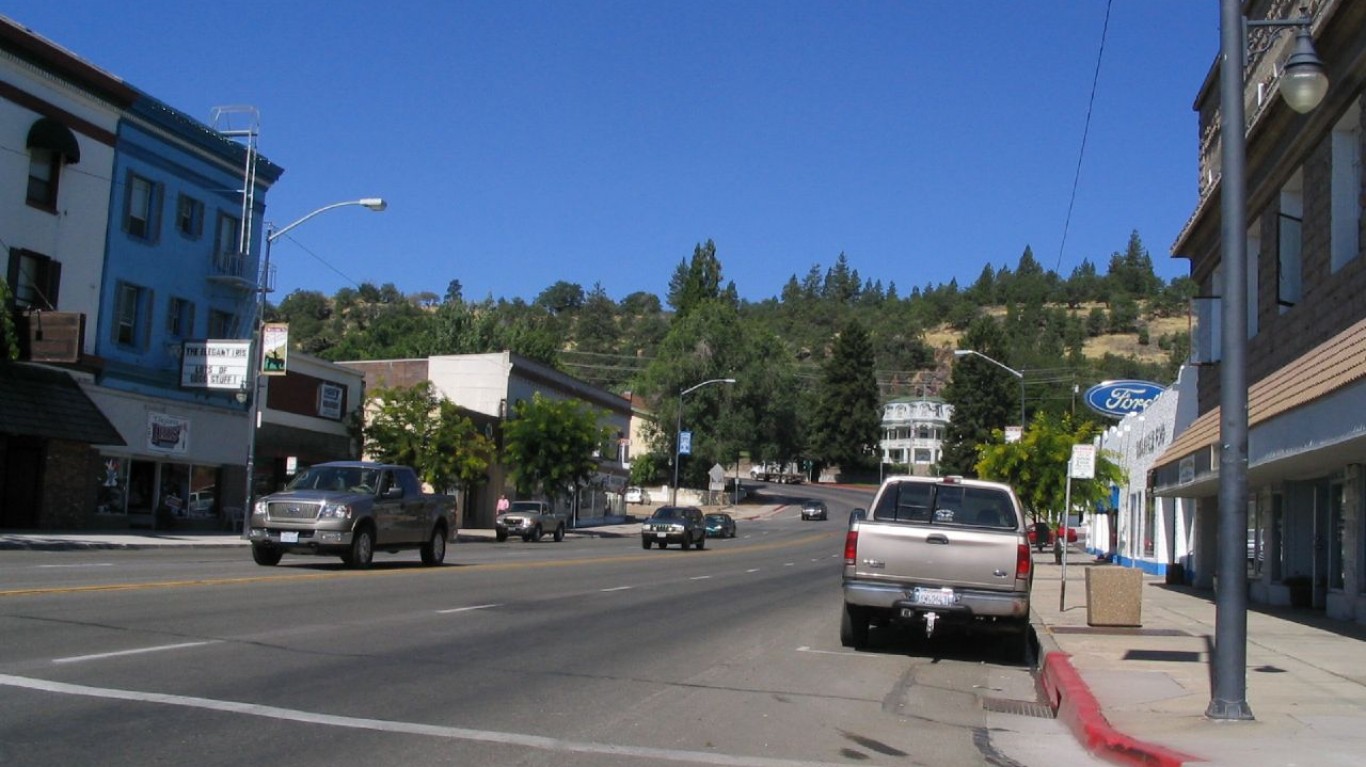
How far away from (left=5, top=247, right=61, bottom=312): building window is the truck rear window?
27.7m

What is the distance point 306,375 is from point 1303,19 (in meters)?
42.7

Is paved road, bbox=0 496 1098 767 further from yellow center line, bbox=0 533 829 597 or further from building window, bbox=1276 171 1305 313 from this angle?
building window, bbox=1276 171 1305 313

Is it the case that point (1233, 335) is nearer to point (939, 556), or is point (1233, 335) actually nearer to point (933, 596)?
point (939, 556)

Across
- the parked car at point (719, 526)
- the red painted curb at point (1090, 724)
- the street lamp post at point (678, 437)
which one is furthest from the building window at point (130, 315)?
the street lamp post at point (678, 437)

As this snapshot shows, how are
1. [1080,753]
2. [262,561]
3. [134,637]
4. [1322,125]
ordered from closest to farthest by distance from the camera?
[1080,753] < [134,637] < [1322,125] < [262,561]

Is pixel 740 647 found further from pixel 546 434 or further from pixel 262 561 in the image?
pixel 546 434

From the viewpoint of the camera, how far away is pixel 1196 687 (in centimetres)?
1182

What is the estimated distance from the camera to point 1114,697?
438 inches

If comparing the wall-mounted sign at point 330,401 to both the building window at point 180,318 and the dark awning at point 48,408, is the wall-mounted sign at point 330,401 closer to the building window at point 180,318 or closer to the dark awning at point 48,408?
the building window at point 180,318

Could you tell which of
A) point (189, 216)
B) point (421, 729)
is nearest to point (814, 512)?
point (189, 216)

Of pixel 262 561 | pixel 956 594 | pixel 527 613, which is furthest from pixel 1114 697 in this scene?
pixel 262 561

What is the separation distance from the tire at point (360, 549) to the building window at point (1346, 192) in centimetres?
1614

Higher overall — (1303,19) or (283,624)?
(1303,19)

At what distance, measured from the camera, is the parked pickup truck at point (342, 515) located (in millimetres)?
22031
